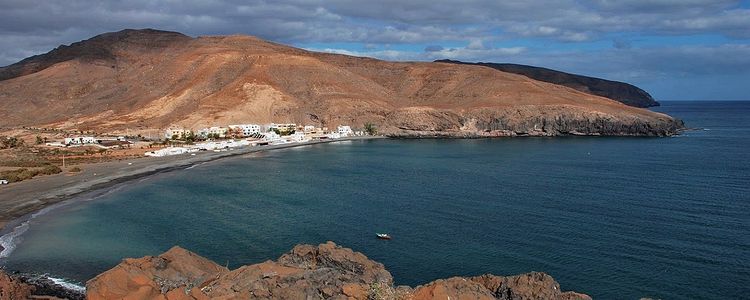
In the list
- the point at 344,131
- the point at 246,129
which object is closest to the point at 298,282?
the point at 246,129

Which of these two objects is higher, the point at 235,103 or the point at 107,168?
the point at 235,103

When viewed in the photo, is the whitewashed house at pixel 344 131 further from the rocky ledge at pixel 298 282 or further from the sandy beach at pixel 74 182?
the rocky ledge at pixel 298 282

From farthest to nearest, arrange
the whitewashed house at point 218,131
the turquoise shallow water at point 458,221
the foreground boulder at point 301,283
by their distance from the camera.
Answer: the whitewashed house at point 218,131
the turquoise shallow water at point 458,221
the foreground boulder at point 301,283

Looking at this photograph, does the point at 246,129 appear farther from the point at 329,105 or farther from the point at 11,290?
the point at 11,290

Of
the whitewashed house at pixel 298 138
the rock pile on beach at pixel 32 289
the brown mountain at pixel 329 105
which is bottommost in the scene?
the rock pile on beach at pixel 32 289

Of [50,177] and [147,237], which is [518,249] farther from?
[50,177]

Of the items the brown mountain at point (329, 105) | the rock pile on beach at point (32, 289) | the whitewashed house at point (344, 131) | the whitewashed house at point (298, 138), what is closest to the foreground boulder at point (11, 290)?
the rock pile on beach at point (32, 289)

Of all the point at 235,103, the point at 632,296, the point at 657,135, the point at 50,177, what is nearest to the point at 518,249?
the point at 632,296
